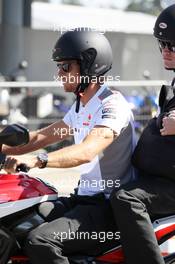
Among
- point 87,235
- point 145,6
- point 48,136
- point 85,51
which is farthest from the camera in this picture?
point 145,6

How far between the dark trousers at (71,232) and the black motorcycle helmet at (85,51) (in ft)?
2.23

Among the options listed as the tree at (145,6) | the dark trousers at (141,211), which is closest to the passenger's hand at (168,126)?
the dark trousers at (141,211)

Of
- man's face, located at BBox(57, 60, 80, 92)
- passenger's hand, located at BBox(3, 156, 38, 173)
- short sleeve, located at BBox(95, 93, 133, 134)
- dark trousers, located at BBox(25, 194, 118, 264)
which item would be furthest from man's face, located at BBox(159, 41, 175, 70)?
passenger's hand, located at BBox(3, 156, 38, 173)

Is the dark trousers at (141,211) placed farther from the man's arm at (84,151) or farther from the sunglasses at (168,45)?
the sunglasses at (168,45)

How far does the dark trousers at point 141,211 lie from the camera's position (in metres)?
3.44

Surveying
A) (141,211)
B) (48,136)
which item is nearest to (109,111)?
(141,211)

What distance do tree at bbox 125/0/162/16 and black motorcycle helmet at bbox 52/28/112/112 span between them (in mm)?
21811

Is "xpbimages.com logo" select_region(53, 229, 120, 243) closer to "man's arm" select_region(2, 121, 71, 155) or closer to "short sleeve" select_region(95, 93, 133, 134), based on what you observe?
"short sleeve" select_region(95, 93, 133, 134)

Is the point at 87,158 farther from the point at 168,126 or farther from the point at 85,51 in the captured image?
the point at 85,51

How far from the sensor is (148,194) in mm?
3504

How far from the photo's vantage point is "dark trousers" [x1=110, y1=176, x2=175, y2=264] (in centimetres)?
344

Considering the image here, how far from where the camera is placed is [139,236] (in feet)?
11.3

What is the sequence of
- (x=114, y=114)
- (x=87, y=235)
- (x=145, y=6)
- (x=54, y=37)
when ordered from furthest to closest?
(x=145, y=6)
(x=54, y=37)
(x=114, y=114)
(x=87, y=235)

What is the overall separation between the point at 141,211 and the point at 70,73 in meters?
0.90
